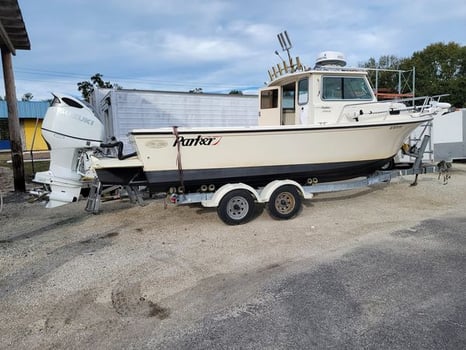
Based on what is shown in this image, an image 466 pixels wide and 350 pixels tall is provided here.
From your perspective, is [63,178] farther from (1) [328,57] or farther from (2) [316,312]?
(1) [328,57]

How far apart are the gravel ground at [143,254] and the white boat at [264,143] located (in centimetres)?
73

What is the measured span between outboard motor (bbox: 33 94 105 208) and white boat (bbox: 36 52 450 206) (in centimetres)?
1

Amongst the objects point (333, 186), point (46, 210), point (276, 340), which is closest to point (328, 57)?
point (333, 186)

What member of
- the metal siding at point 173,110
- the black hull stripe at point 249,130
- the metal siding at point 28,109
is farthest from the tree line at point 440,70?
the black hull stripe at point 249,130

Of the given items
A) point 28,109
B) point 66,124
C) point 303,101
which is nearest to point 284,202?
point 303,101

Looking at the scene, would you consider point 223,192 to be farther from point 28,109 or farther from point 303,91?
point 28,109

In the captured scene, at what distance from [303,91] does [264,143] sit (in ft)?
5.60

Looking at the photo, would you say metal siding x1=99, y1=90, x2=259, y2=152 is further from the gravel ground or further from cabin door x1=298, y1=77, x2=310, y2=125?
cabin door x1=298, y1=77, x2=310, y2=125

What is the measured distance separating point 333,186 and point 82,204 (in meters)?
5.16

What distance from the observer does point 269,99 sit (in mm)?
7715

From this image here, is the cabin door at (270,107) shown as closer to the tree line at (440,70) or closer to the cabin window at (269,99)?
the cabin window at (269,99)

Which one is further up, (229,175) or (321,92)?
(321,92)

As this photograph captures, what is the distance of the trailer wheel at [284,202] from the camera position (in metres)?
6.00

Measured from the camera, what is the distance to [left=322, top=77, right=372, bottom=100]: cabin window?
21.8ft
